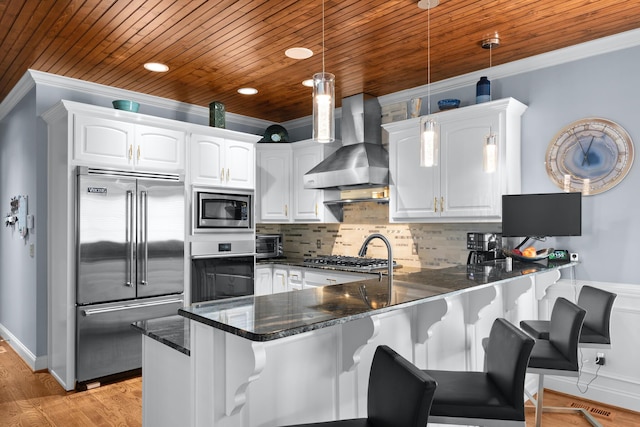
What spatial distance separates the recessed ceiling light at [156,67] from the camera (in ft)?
12.2

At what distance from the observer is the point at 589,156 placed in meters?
3.34

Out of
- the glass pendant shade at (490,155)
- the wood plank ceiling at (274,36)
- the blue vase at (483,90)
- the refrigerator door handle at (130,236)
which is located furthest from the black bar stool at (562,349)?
the refrigerator door handle at (130,236)

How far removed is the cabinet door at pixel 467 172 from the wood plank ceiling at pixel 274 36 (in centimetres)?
54

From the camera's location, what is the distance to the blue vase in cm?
371

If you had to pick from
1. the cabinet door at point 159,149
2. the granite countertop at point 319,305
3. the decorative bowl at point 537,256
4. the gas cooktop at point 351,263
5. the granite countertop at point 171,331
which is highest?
the cabinet door at point 159,149

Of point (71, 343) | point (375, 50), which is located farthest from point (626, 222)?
point (71, 343)

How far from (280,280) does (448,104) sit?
2.62 m

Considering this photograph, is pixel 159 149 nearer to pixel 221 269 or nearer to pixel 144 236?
pixel 144 236

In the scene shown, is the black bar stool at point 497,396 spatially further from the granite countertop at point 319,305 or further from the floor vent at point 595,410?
the floor vent at point 595,410

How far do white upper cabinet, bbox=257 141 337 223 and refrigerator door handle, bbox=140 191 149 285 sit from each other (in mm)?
1697

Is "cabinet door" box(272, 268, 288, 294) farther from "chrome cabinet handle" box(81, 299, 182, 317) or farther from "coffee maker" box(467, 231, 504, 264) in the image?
"coffee maker" box(467, 231, 504, 264)

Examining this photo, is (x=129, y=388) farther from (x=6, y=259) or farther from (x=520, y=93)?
(x=520, y=93)

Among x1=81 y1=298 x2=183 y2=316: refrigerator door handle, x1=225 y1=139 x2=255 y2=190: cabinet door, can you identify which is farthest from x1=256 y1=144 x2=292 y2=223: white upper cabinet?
x1=81 y1=298 x2=183 y2=316: refrigerator door handle

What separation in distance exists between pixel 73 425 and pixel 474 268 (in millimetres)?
2890
